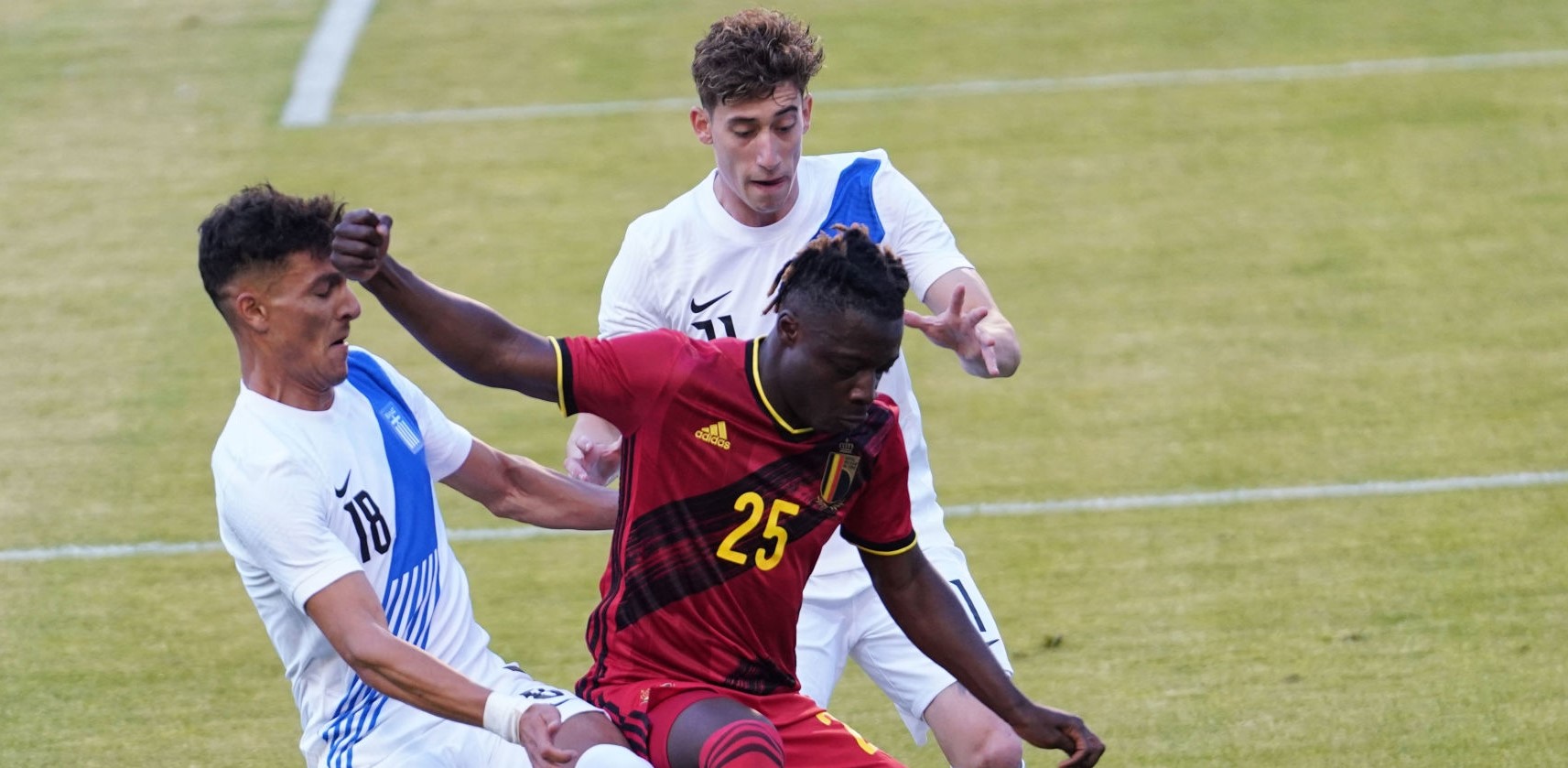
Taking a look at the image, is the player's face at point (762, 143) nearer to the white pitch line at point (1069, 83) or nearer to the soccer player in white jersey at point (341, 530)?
the soccer player in white jersey at point (341, 530)

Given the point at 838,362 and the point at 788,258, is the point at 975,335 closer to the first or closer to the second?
the point at 838,362

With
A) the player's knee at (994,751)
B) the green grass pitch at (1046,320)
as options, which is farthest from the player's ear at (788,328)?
Answer: the green grass pitch at (1046,320)

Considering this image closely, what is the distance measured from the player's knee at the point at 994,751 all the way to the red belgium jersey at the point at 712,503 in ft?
2.86

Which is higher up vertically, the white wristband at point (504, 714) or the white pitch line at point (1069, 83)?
the white wristband at point (504, 714)

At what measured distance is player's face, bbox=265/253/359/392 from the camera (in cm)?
468

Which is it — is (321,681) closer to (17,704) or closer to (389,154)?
(17,704)

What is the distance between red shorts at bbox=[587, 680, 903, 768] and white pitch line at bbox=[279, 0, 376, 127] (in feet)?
30.3

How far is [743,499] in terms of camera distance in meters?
4.49

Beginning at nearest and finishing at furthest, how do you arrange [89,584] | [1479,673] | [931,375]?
[1479,673], [89,584], [931,375]

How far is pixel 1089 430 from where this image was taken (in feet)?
29.9

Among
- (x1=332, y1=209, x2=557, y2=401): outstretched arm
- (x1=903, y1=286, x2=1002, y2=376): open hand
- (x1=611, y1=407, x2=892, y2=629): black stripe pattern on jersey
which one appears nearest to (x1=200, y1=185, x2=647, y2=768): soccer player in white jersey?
(x1=611, y1=407, x2=892, y2=629): black stripe pattern on jersey

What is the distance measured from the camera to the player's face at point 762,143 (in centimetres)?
509

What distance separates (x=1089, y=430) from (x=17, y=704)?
4787mm

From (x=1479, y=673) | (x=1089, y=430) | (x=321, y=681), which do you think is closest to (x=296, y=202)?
(x=321, y=681)
